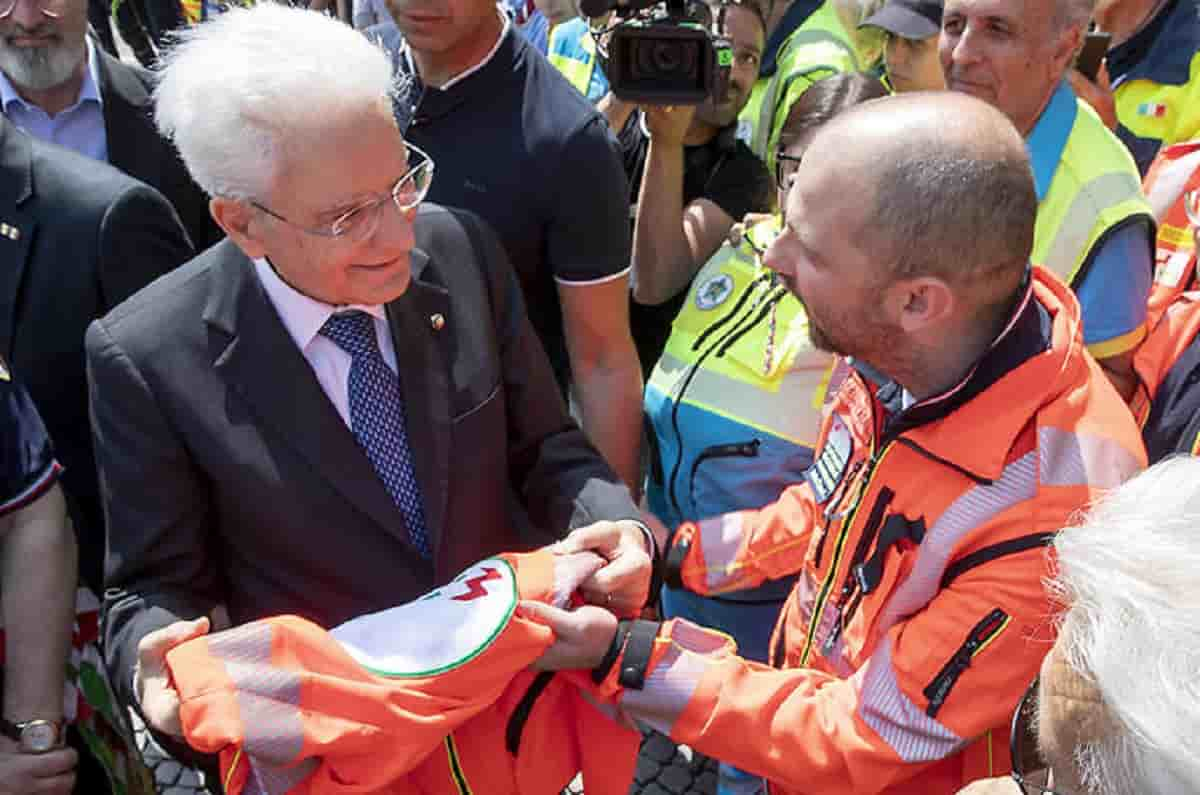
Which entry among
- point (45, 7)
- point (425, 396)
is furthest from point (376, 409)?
point (45, 7)

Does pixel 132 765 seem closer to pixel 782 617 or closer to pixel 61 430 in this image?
pixel 61 430

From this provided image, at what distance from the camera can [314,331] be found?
5.55ft

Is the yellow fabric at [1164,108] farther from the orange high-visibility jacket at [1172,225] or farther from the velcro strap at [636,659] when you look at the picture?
the velcro strap at [636,659]

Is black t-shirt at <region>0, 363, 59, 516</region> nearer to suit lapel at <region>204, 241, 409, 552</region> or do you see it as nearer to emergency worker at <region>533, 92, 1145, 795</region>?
suit lapel at <region>204, 241, 409, 552</region>

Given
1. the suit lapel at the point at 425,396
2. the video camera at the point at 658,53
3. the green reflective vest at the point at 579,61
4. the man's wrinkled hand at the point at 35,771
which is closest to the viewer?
the suit lapel at the point at 425,396

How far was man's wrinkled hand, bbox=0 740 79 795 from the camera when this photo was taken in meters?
1.84

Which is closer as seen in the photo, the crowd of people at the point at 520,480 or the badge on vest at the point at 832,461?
the crowd of people at the point at 520,480

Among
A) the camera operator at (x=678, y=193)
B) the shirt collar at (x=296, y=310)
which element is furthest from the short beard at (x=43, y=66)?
the shirt collar at (x=296, y=310)

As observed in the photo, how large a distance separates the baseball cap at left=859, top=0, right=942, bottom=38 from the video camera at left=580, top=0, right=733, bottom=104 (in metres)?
0.96

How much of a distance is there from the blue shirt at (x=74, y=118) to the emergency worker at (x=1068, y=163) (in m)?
2.23

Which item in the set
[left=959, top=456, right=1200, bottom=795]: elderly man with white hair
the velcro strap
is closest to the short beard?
the velcro strap

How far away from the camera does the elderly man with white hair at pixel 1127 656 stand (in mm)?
934

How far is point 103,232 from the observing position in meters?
2.13

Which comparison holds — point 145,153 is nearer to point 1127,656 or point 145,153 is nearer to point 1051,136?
point 1051,136
